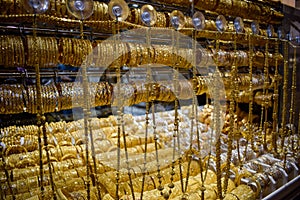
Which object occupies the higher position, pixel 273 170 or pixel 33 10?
pixel 33 10

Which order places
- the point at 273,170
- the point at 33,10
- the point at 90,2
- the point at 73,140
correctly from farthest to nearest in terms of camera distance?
the point at 73,140
the point at 273,170
the point at 90,2
the point at 33,10

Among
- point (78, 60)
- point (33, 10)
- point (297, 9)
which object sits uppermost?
point (297, 9)

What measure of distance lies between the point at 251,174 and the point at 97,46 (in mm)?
1123

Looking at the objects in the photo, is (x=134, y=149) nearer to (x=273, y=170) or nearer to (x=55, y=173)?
(x=55, y=173)

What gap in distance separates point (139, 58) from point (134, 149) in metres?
0.59

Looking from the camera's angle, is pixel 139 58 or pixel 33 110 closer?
pixel 33 110

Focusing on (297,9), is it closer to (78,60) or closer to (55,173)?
(78,60)

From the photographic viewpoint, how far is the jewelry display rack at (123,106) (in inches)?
43.7

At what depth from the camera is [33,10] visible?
73cm

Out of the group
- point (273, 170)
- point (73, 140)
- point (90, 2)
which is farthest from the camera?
point (73, 140)

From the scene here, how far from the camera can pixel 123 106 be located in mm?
1738

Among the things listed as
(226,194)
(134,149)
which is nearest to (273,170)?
(226,194)

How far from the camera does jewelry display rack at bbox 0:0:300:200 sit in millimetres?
1109

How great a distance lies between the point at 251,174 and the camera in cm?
148
